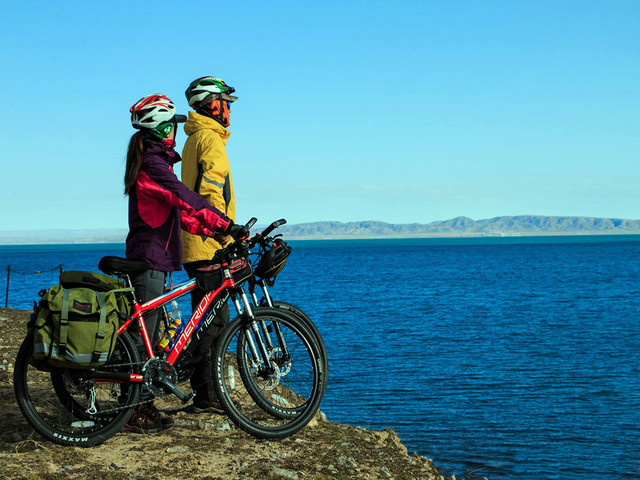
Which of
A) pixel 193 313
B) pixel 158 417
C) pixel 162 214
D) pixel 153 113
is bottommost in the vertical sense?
pixel 158 417

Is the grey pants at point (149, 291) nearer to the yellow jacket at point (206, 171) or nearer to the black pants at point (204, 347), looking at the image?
the black pants at point (204, 347)

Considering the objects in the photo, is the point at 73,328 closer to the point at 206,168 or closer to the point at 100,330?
the point at 100,330

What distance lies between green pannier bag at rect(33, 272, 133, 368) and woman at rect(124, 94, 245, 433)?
555 millimetres

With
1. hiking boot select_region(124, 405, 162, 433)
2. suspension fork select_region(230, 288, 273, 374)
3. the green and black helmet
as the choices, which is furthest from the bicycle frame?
the green and black helmet

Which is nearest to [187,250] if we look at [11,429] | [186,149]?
[186,149]

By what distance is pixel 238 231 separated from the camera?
5.47 meters

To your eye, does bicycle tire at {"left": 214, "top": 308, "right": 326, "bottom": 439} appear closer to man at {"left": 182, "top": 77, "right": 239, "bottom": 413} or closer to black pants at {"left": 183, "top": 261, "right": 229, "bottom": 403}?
black pants at {"left": 183, "top": 261, "right": 229, "bottom": 403}

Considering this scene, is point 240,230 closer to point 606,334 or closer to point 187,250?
point 187,250

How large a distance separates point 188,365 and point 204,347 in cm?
24

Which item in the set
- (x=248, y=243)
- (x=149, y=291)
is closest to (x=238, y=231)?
(x=248, y=243)

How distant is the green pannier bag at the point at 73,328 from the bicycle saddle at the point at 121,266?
1.01 ft

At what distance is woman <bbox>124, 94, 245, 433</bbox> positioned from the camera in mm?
5625

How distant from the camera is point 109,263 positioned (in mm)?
5520

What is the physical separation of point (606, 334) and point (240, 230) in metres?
31.5
